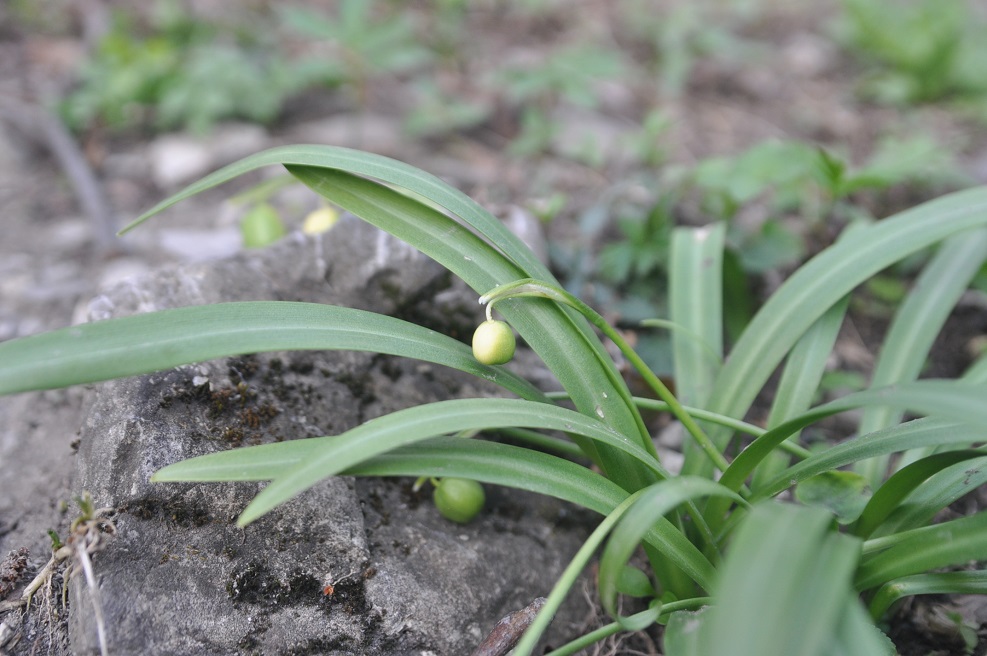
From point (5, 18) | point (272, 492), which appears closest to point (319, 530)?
point (272, 492)

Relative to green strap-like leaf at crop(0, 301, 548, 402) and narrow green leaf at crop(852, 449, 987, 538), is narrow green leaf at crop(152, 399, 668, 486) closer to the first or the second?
green strap-like leaf at crop(0, 301, 548, 402)

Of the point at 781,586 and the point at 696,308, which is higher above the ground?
the point at 696,308

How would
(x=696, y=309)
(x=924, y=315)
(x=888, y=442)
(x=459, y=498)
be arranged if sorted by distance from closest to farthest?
(x=888, y=442) → (x=459, y=498) → (x=924, y=315) → (x=696, y=309)

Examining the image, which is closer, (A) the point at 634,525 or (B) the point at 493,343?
(A) the point at 634,525

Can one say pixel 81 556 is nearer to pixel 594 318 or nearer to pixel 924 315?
pixel 594 318

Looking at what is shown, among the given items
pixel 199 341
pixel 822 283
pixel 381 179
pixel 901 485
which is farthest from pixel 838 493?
pixel 199 341

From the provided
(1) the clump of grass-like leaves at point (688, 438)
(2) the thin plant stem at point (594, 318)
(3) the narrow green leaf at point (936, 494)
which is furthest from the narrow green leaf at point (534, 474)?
(3) the narrow green leaf at point (936, 494)

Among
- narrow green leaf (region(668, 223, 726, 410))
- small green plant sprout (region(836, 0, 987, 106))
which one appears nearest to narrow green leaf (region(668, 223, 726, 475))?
narrow green leaf (region(668, 223, 726, 410))
